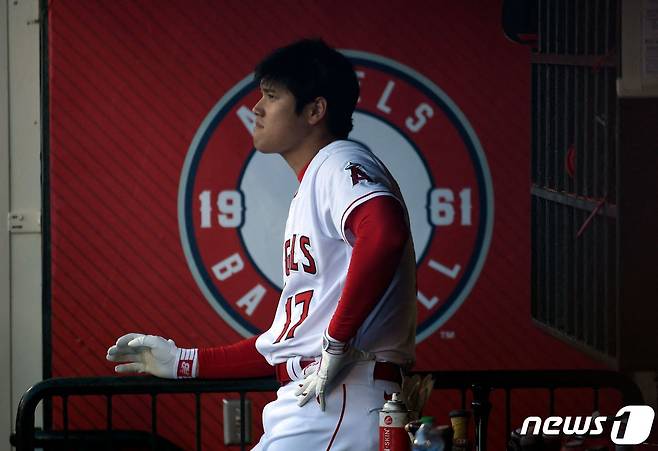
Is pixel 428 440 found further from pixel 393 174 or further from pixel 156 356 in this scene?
pixel 393 174

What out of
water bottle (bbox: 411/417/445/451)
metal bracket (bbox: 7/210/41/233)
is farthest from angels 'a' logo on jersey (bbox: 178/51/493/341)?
water bottle (bbox: 411/417/445/451)

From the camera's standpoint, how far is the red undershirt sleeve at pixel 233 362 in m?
2.64

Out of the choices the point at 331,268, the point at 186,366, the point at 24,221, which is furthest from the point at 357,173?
the point at 24,221

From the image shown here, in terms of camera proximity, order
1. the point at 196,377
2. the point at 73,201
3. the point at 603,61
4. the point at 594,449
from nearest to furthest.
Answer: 1. the point at 594,449
2. the point at 196,377
3. the point at 603,61
4. the point at 73,201

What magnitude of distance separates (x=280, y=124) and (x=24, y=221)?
1691 mm

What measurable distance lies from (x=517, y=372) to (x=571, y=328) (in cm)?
129

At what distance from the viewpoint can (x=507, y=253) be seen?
399 cm

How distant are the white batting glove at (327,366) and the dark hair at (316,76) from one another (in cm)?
51

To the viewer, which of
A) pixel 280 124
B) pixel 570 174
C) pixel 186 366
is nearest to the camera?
pixel 280 124

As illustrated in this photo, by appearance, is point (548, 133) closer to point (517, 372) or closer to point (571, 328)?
point (571, 328)

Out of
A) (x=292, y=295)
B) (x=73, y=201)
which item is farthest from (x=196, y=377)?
(x=73, y=201)

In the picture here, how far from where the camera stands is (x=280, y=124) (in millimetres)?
2459

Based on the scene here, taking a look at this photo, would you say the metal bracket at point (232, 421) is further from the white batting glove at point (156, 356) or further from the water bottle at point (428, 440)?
the water bottle at point (428, 440)

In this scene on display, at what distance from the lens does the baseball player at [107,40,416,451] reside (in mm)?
2172
